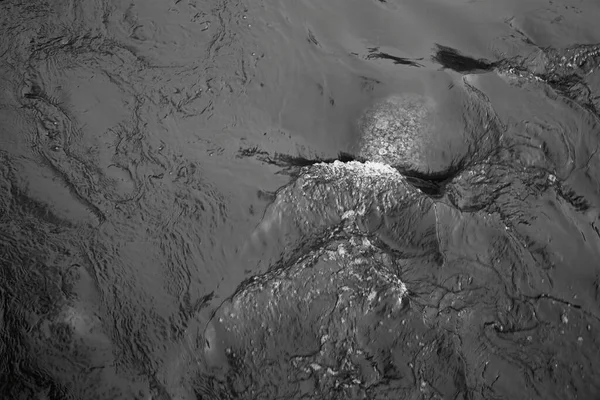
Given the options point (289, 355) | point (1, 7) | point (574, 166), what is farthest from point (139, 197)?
point (574, 166)

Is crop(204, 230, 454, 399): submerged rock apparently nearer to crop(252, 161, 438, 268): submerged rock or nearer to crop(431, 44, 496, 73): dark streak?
crop(252, 161, 438, 268): submerged rock

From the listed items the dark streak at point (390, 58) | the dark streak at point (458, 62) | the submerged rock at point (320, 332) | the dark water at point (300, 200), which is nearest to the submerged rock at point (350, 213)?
the dark water at point (300, 200)

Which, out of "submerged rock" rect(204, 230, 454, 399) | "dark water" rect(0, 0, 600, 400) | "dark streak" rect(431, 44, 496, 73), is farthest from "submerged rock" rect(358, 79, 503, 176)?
"submerged rock" rect(204, 230, 454, 399)

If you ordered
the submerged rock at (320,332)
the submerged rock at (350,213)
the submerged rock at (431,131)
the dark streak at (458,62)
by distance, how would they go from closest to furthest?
the submerged rock at (320,332), the submerged rock at (350,213), the submerged rock at (431,131), the dark streak at (458,62)

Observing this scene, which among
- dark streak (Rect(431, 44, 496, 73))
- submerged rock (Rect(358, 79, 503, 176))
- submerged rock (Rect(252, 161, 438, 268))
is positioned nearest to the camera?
submerged rock (Rect(252, 161, 438, 268))

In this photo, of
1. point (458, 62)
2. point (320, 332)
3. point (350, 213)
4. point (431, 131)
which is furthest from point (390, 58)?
point (320, 332)

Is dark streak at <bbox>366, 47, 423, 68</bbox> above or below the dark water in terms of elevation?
above

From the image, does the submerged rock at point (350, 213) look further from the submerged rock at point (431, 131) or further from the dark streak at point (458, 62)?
the dark streak at point (458, 62)

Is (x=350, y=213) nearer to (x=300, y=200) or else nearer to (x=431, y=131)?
(x=300, y=200)

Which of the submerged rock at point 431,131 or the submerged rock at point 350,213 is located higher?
the submerged rock at point 431,131
